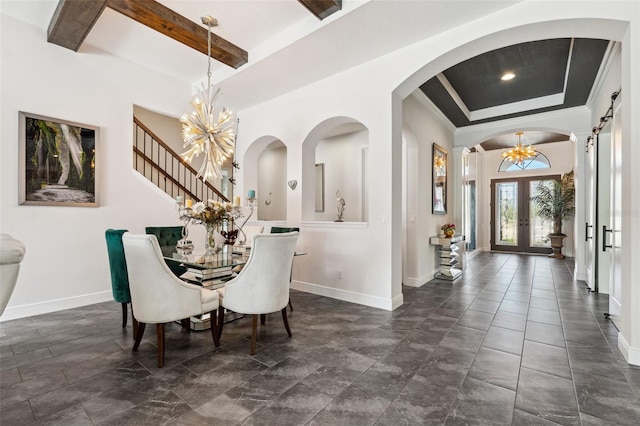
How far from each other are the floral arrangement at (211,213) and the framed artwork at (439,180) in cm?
387

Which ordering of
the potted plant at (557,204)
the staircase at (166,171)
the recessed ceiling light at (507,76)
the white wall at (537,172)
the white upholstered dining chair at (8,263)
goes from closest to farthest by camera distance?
the white upholstered dining chair at (8,263) → the recessed ceiling light at (507,76) → the staircase at (166,171) → the potted plant at (557,204) → the white wall at (537,172)

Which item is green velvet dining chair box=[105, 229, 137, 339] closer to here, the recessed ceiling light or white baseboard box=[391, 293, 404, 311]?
white baseboard box=[391, 293, 404, 311]

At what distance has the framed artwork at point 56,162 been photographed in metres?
3.37

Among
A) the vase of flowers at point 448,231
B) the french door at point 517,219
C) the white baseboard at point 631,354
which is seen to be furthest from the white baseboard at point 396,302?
the french door at point 517,219

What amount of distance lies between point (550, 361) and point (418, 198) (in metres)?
2.95

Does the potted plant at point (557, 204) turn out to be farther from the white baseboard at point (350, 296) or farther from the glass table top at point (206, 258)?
the glass table top at point (206, 258)

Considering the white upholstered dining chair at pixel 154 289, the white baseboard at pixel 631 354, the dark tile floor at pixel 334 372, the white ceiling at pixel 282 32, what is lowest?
the dark tile floor at pixel 334 372

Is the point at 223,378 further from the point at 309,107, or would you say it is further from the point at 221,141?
the point at 309,107

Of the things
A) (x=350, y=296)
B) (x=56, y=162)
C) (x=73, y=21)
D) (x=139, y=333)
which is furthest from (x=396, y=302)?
(x=73, y=21)

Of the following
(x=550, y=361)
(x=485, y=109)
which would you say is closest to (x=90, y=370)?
(x=550, y=361)

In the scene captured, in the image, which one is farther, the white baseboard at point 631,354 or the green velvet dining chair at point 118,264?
the green velvet dining chair at point 118,264

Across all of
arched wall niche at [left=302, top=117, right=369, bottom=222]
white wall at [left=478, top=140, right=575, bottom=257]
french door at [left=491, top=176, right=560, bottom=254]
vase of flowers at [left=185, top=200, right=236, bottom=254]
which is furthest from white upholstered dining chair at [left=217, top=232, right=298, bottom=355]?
french door at [left=491, top=176, right=560, bottom=254]

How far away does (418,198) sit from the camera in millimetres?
4918

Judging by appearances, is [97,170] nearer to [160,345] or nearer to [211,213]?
[211,213]
